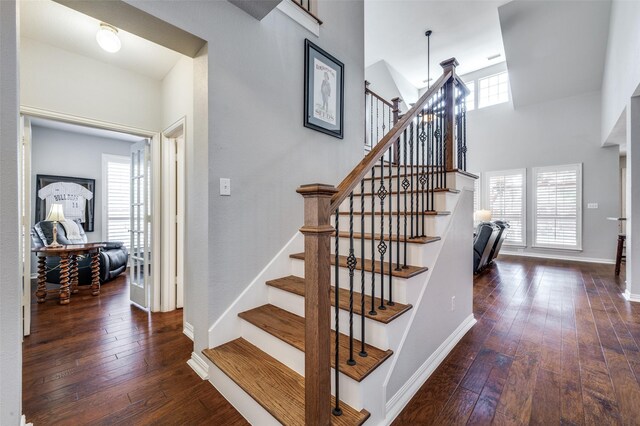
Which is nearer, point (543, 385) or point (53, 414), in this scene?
point (53, 414)

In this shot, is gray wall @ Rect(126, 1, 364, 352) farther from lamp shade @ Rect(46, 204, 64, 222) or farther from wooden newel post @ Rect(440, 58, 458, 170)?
lamp shade @ Rect(46, 204, 64, 222)

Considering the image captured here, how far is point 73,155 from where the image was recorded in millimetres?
5152

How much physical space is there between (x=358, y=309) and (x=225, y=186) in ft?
4.02

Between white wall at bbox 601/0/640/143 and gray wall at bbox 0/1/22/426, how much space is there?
5.17 metres

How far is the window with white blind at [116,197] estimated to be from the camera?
5516 millimetres

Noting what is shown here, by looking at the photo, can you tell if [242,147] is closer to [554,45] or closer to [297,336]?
[297,336]

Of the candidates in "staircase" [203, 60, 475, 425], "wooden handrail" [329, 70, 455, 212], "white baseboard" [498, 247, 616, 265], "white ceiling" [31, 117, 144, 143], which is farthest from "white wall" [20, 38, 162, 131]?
"white baseboard" [498, 247, 616, 265]

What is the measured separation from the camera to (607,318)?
108 inches

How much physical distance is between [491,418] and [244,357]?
1456 millimetres

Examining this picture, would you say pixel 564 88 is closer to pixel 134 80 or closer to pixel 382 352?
pixel 382 352

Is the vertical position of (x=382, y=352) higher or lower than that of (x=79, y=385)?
higher

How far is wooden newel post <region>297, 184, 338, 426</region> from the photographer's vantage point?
1.13 m

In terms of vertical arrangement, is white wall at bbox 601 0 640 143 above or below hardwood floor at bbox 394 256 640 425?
above

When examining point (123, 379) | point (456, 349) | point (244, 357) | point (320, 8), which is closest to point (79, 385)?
point (123, 379)
